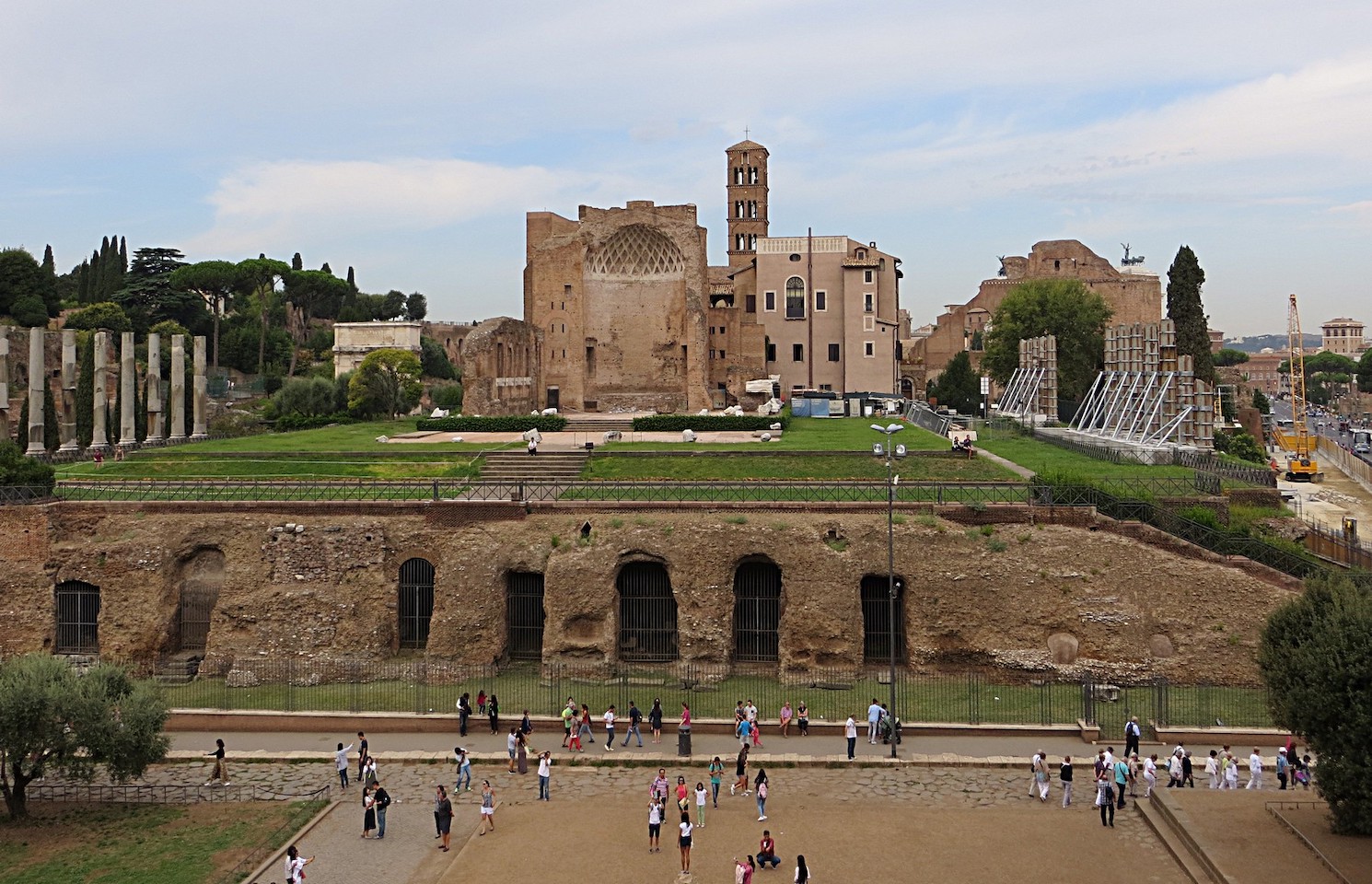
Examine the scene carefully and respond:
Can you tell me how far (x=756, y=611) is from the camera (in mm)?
30484

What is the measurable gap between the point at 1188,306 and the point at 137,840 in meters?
66.4

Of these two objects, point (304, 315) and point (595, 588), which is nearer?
point (595, 588)

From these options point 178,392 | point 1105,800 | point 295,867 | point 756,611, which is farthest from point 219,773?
point 178,392

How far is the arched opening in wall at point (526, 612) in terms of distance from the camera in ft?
102

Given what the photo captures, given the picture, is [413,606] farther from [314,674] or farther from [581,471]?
[581,471]

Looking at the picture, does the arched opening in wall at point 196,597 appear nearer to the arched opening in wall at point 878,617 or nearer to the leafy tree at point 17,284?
the arched opening in wall at point 878,617

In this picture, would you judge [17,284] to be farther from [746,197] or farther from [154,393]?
[746,197]

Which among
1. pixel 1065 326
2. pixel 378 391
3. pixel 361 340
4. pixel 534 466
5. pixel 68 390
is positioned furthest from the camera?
pixel 361 340

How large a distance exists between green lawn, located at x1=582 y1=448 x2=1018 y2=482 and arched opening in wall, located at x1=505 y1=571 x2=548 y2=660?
7104 mm

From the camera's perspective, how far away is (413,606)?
31719mm

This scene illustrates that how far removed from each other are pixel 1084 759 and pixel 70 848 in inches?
762

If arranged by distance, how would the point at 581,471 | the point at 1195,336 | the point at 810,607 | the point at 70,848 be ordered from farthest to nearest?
the point at 1195,336
the point at 581,471
the point at 810,607
the point at 70,848

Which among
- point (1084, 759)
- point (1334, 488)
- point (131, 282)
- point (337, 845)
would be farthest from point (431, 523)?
point (131, 282)

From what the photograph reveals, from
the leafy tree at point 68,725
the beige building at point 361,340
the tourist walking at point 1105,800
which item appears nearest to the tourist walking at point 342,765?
the leafy tree at point 68,725
